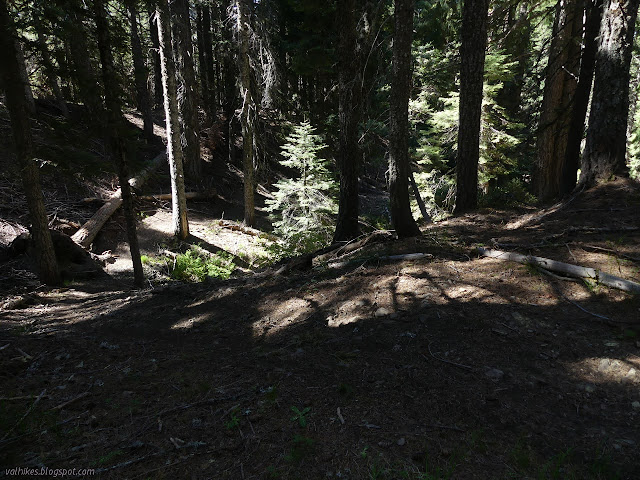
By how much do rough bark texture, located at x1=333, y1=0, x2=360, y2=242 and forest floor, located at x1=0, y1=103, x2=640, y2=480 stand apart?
2004 millimetres

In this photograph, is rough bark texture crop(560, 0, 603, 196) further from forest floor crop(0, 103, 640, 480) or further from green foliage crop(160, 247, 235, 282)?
green foliage crop(160, 247, 235, 282)

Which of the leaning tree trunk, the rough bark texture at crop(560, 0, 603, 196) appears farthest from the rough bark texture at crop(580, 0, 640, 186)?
the leaning tree trunk

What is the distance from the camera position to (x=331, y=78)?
19156mm

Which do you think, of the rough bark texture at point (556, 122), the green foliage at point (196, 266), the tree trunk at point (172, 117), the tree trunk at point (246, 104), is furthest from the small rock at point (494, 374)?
the tree trunk at point (246, 104)

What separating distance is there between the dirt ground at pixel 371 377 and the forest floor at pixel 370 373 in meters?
0.02

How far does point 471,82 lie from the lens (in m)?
8.25

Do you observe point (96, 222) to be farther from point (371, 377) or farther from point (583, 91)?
point (583, 91)

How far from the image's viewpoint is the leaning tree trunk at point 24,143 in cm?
764

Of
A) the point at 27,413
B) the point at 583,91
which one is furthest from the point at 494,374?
the point at 583,91

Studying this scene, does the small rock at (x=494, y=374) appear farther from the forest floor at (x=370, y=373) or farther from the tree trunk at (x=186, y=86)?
the tree trunk at (x=186, y=86)

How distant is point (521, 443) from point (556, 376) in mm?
1016

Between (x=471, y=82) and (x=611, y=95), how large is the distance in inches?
105

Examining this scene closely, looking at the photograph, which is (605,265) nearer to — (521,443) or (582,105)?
(521,443)

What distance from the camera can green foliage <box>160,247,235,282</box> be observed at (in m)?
12.0
